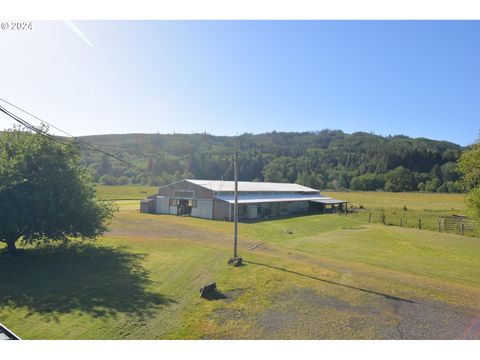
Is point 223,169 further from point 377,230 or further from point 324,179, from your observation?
point 377,230

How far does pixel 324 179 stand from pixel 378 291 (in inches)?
5112

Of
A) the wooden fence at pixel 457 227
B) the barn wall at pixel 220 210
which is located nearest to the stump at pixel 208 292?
the barn wall at pixel 220 210

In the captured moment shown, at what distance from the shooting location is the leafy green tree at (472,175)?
21.0 meters

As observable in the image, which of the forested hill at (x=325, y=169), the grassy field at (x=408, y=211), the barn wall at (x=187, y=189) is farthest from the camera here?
the forested hill at (x=325, y=169)

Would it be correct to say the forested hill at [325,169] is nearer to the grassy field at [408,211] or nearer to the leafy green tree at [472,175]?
the grassy field at [408,211]

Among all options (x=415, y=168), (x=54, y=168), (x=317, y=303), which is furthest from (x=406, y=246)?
(x=415, y=168)

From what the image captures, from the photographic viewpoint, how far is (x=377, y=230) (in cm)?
3441

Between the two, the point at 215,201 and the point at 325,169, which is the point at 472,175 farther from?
the point at 325,169

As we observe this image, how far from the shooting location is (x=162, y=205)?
47344mm

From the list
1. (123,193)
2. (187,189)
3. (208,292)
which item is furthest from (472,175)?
(123,193)

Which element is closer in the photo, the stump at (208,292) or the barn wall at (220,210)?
the stump at (208,292)

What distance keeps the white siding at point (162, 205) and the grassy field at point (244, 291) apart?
20.6 metres

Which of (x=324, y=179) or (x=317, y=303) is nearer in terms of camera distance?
(x=317, y=303)

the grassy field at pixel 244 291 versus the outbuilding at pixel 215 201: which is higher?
the outbuilding at pixel 215 201
